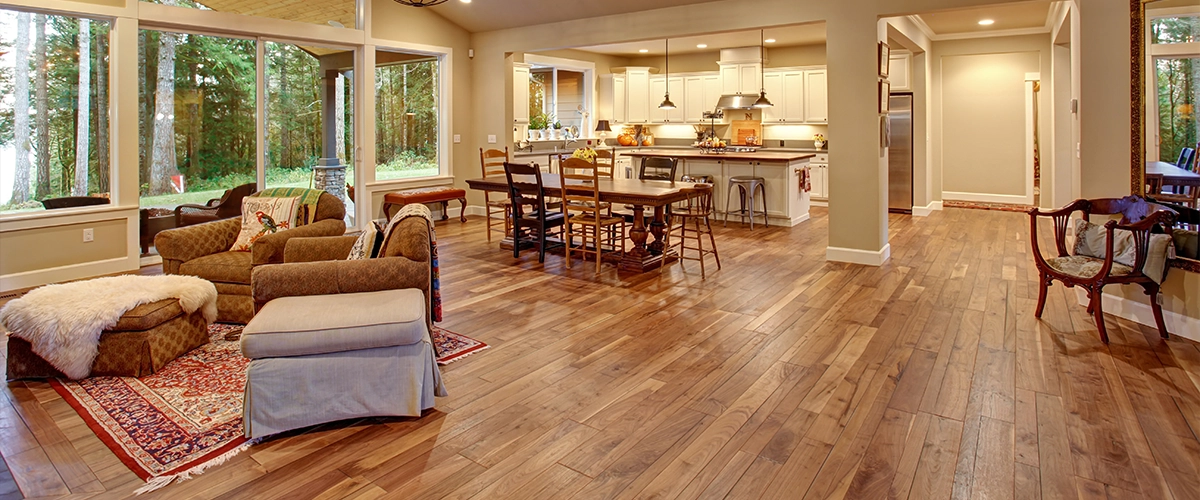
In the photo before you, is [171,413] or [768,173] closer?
[171,413]

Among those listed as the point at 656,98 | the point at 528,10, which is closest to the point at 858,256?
the point at 528,10

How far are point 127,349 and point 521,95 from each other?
716 cm

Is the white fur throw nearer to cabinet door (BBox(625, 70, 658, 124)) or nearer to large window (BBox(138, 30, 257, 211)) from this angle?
large window (BBox(138, 30, 257, 211))

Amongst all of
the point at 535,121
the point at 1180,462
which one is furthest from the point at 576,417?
the point at 535,121

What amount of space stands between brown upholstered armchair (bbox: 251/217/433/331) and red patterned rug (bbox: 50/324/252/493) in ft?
1.60

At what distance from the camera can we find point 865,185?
20.1 feet

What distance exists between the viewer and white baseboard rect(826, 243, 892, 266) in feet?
20.3

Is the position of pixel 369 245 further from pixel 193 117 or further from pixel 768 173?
pixel 768 173

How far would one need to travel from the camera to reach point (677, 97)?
480 inches

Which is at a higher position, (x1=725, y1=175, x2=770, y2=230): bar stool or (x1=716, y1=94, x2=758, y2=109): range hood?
(x1=716, y1=94, x2=758, y2=109): range hood

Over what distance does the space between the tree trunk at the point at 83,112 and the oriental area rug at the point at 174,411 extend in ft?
9.87

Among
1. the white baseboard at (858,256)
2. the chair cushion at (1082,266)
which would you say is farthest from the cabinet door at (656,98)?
the chair cushion at (1082,266)

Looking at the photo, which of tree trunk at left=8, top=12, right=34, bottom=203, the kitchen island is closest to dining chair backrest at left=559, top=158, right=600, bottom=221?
the kitchen island

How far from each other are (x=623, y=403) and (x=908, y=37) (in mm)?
6866
